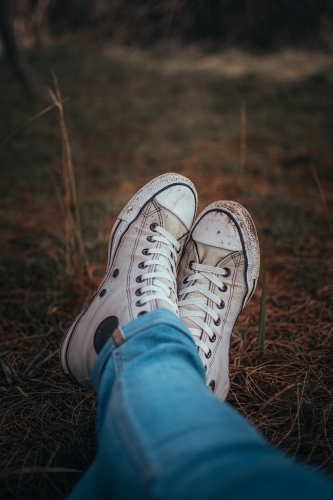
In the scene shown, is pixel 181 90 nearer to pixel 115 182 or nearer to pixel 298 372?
pixel 115 182

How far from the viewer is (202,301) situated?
1.16 metres

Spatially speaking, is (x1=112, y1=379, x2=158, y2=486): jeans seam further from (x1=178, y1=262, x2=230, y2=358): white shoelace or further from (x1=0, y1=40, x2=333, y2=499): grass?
(x1=178, y1=262, x2=230, y2=358): white shoelace

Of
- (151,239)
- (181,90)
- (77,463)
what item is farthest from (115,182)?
(181,90)

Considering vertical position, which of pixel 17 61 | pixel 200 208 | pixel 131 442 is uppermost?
pixel 17 61

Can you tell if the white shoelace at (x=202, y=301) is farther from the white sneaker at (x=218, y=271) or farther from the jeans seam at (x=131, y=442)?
the jeans seam at (x=131, y=442)

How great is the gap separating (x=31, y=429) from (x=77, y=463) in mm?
147

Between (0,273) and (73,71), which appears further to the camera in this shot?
(73,71)

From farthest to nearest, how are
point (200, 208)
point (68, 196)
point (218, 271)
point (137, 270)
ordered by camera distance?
point (200, 208)
point (68, 196)
point (218, 271)
point (137, 270)

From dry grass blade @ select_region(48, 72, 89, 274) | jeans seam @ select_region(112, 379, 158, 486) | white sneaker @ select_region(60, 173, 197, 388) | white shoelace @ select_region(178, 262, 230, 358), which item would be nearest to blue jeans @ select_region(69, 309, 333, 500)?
jeans seam @ select_region(112, 379, 158, 486)

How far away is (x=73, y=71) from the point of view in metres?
5.52

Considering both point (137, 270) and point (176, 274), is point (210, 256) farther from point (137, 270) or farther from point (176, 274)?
point (137, 270)

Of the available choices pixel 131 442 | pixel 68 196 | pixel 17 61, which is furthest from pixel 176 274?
pixel 17 61

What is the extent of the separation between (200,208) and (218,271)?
2.75ft

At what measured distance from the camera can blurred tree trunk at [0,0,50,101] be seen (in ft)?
12.5
